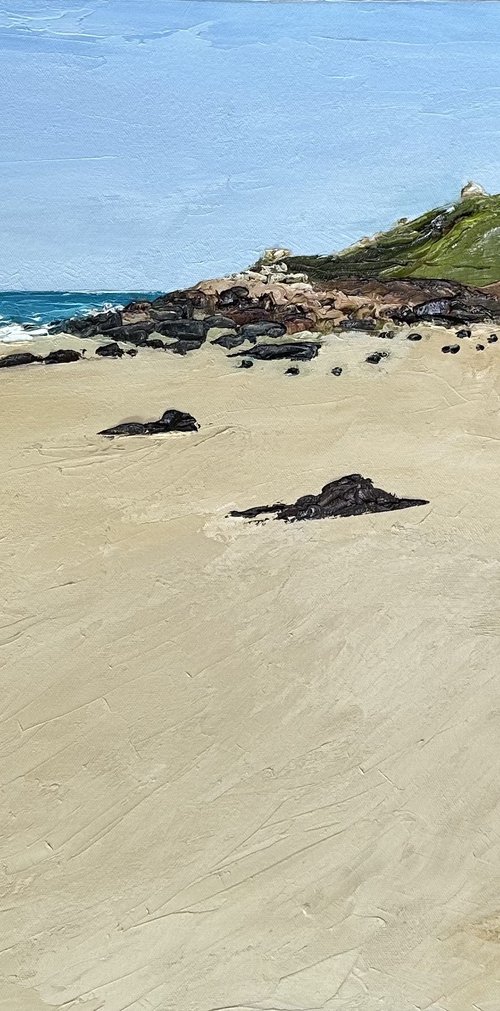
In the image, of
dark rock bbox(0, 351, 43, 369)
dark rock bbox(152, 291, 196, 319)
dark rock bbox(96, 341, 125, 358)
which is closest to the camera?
dark rock bbox(0, 351, 43, 369)

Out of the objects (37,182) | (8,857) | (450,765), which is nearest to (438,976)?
(450,765)

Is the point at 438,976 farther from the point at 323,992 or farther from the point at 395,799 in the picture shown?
the point at 395,799

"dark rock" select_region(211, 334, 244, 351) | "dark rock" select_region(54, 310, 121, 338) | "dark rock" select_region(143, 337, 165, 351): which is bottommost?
"dark rock" select_region(211, 334, 244, 351)

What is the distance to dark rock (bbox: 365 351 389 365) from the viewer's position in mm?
5691

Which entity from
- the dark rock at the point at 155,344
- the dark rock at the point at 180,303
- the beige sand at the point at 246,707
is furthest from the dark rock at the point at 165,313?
the beige sand at the point at 246,707

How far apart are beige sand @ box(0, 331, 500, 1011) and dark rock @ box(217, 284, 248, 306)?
1.10 metres

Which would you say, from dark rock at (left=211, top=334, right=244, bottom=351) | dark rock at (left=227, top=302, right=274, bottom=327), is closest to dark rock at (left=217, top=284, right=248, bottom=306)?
dark rock at (left=227, top=302, right=274, bottom=327)

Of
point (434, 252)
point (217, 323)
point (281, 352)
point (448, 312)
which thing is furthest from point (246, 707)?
point (434, 252)

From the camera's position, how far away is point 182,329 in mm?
5910

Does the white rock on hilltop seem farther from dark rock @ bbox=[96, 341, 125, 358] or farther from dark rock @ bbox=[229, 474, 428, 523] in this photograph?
dark rock @ bbox=[229, 474, 428, 523]

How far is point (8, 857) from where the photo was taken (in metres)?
3.24

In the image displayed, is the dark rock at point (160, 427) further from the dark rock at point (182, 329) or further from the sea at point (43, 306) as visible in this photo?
the sea at point (43, 306)

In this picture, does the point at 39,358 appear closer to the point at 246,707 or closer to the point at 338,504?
the point at 338,504

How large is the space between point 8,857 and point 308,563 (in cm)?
180
